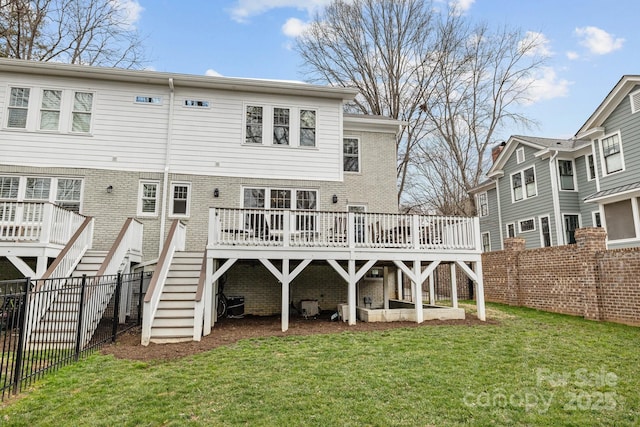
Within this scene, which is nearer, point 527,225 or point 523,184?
point 527,225

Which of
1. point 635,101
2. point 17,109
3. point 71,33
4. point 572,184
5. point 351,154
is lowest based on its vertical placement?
point 572,184

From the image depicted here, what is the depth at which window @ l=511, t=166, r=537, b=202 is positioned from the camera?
19.2 meters

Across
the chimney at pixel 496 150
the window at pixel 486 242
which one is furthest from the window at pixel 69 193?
the chimney at pixel 496 150

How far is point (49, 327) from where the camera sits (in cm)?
726

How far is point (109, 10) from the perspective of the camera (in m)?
19.1

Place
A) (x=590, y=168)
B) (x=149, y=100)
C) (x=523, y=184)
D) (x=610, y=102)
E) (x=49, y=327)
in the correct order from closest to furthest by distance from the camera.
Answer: (x=49, y=327) < (x=149, y=100) < (x=610, y=102) < (x=590, y=168) < (x=523, y=184)

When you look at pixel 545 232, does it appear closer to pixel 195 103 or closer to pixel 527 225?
pixel 527 225

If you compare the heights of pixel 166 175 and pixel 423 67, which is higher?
pixel 423 67

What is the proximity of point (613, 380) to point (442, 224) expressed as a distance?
17.2 ft

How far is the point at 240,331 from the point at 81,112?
8230 millimetres

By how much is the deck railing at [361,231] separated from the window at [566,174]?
36.0 ft

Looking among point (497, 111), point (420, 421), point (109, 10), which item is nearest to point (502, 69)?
point (497, 111)

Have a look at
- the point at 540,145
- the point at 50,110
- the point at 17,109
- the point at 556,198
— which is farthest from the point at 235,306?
the point at 540,145

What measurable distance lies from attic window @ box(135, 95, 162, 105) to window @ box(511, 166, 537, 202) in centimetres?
1750
